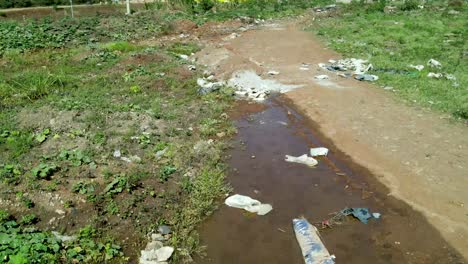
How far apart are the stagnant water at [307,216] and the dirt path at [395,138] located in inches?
8.5

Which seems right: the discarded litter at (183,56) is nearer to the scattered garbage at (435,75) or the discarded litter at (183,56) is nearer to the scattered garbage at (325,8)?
the scattered garbage at (435,75)

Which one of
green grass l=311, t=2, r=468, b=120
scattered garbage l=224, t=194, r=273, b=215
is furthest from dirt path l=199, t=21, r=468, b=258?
scattered garbage l=224, t=194, r=273, b=215

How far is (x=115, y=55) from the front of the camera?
11.4 metres

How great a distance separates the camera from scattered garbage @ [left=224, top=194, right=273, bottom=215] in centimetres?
464

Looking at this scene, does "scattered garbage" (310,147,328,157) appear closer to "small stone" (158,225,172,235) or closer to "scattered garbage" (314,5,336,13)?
"small stone" (158,225,172,235)

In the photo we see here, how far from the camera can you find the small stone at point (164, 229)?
4.18m

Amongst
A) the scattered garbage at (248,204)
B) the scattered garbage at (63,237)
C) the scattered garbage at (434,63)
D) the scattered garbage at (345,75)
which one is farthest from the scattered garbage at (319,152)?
the scattered garbage at (434,63)

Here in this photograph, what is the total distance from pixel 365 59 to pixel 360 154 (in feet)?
18.0

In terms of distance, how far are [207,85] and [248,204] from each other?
15.2ft

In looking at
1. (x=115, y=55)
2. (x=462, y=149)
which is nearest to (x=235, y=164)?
(x=462, y=149)

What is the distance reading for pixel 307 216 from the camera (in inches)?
178

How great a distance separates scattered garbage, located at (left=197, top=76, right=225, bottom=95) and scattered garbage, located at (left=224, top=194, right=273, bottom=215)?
4.03 metres

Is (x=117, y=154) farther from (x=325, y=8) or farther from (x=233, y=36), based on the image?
(x=325, y=8)

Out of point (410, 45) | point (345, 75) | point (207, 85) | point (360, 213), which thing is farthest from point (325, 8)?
point (360, 213)
